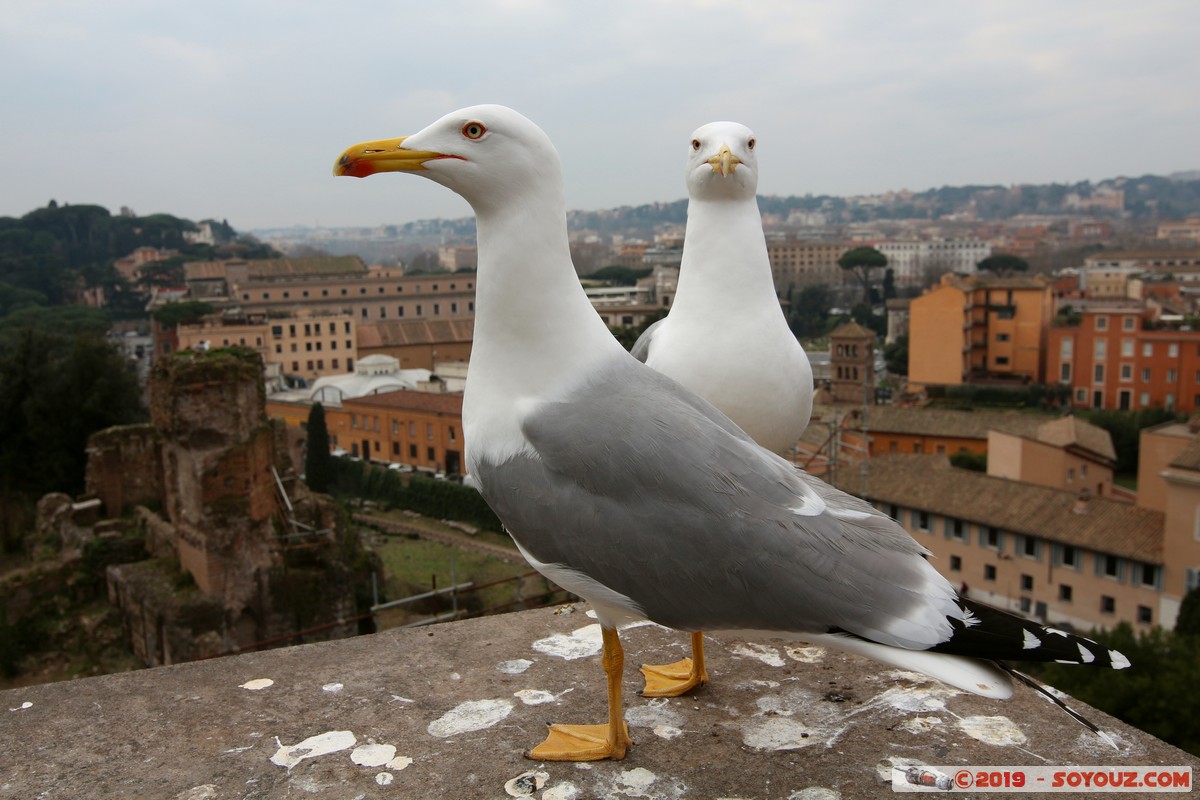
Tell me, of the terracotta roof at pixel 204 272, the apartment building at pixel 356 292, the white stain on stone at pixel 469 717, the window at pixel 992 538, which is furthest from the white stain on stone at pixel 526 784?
the terracotta roof at pixel 204 272

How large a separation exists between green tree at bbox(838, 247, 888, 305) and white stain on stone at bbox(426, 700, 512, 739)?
57125 millimetres

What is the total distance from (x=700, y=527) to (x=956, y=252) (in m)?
92.5

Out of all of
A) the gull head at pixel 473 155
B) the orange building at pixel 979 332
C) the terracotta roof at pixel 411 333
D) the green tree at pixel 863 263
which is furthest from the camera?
the green tree at pixel 863 263

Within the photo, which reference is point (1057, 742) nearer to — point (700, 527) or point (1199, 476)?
point (700, 527)

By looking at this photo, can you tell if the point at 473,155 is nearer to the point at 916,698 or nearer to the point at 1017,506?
the point at 916,698

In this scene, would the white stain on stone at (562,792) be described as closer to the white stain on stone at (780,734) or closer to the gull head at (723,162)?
the white stain on stone at (780,734)

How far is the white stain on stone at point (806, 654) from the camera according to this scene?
95.5 inches

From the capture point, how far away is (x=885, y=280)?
191 feet

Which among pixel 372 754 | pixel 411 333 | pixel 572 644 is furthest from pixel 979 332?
pixel 372 754

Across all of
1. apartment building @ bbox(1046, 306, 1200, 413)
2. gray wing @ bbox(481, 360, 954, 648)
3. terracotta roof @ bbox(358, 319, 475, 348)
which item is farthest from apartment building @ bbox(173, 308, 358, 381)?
gray wing @ bbox(481, 360, 954, 648)

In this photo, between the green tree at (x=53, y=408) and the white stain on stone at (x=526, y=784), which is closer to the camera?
the white stain on stone at (x=526, y=784)

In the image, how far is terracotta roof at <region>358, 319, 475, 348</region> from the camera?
34.3 m

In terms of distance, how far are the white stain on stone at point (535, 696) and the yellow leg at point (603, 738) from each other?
22 cm

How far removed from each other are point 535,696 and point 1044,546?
14.4 metres
